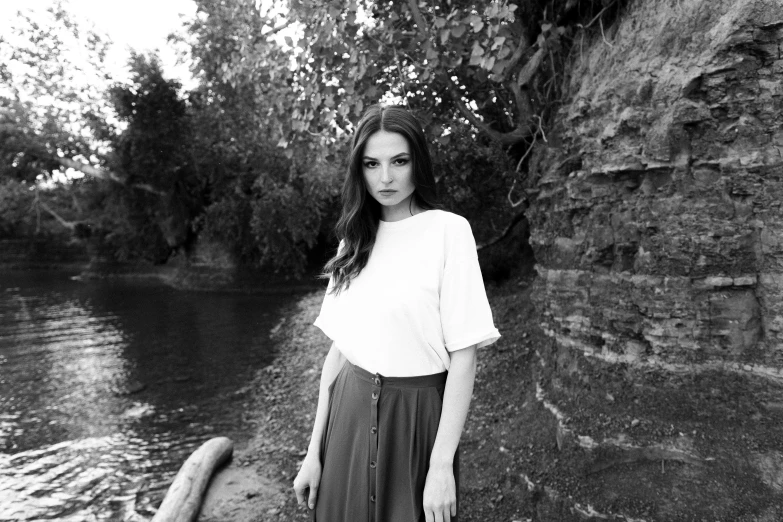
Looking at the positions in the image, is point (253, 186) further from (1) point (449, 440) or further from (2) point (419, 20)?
(1) point (449, 440)

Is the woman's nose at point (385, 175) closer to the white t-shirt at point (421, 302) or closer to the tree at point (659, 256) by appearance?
the white t-shirt at point (421, 302)

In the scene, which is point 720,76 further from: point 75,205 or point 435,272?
point 75,205

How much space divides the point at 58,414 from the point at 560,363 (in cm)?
640

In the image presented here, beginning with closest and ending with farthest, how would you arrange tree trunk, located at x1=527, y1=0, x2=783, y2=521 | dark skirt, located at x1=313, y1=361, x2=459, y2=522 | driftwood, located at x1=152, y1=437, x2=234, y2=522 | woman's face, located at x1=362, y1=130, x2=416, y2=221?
dark skirt, located at x1=313, y1=361, x2=459, y2=522 → woman's face, located at x1=362, y1=130, x2=416, y2=221 → tree trunk, located at x1=527, y1=0, x2=783, y2=521 → driftwood, located at x1=152, y1=437, x2=234, y2=522

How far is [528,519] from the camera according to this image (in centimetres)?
365

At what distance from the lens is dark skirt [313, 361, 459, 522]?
1.92m

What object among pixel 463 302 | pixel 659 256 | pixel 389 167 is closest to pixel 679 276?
pixel 659 256

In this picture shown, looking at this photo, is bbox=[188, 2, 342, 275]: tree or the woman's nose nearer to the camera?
the woman's nose

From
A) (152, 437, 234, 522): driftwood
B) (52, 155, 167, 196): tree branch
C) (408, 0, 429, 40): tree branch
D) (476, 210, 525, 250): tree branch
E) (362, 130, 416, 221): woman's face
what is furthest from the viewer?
(52, 155, 167, 196): tree branch

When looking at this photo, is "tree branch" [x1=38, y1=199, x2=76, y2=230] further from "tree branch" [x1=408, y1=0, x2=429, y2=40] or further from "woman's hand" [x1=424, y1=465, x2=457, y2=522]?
"woman's hand" [x1=424, y1=465, x2=457, y2=522]

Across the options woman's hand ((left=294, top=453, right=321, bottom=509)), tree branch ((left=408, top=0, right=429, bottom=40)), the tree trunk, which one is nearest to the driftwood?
the tree trunk

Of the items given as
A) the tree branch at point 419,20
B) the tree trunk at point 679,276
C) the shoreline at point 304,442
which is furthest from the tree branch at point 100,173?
the tree trunk at point 679,276

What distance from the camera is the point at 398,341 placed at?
76.1 inches

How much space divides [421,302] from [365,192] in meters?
0.48
